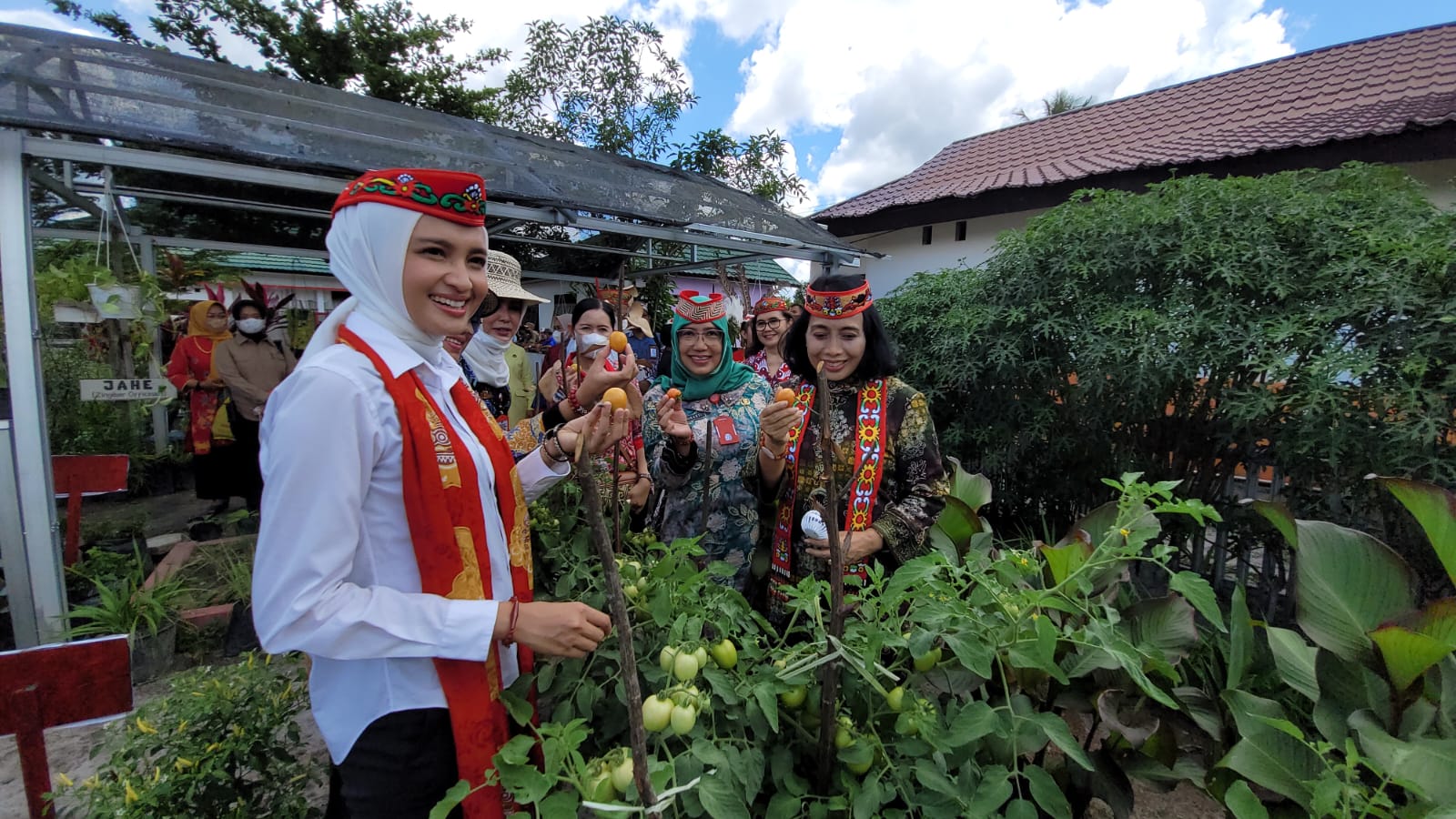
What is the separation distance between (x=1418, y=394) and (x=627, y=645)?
11.4 feet

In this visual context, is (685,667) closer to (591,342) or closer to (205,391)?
(591,342)

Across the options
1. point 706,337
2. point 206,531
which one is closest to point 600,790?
point 706,337

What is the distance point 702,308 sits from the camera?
2.71 meters

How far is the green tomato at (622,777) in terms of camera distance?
2.84 ft

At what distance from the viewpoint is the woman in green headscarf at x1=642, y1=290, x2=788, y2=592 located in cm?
255

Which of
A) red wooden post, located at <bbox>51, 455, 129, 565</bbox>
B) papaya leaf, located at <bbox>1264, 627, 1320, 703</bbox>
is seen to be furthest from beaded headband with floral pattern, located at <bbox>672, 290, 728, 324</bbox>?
red wooden post, located at <bbox>51, 455, 129, 565</bbox>

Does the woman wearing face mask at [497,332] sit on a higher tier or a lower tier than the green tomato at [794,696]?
higher

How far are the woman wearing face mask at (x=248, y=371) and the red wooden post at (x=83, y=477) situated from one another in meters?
1.53

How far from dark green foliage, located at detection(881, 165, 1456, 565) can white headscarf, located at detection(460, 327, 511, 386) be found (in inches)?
108

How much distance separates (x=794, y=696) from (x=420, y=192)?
116 centimetres

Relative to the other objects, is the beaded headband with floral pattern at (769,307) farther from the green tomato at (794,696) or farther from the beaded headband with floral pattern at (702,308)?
the green tomato at (794,696)

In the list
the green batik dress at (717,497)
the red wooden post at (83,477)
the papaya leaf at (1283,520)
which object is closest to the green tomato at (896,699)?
the papaya leaf at (1283,520)

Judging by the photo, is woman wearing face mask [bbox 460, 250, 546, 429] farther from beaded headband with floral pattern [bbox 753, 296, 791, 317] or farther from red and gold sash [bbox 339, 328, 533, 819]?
red and gold sash [bbox 339, 328, 533, 819]

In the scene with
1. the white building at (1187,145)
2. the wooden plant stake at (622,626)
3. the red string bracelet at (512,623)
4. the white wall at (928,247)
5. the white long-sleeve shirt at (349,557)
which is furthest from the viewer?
the white wall at (928,247)
